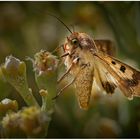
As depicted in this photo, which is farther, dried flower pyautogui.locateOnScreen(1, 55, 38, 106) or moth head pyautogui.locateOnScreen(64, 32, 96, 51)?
moth head pyautogui.locateOnScreen(64, 32, 96, 51)

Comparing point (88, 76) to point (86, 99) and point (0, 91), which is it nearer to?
point (86, 99)

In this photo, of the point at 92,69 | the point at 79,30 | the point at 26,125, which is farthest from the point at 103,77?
the point at 26,125

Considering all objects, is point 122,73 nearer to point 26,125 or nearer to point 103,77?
point 103,77

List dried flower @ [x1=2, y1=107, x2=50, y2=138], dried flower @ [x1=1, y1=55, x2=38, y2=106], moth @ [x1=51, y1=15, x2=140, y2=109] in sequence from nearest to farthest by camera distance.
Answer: dried flower @ [x1=2, y1=107, x2=50, y2=138], dried flower @ [x1=1, y1=55, x2=38, y2=106], moth @ [x1=51, y1=15, x2=140, y2=109]

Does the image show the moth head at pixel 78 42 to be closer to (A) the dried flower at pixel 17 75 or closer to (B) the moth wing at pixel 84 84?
(B) the moth wing at pixel 84 84

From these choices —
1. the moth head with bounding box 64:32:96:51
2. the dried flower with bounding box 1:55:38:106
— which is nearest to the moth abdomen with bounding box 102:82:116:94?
the moth head with bounding box 64:32:96:51

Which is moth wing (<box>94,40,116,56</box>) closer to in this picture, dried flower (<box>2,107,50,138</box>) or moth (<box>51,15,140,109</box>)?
moth (<box>51,15,140,109</box>)
